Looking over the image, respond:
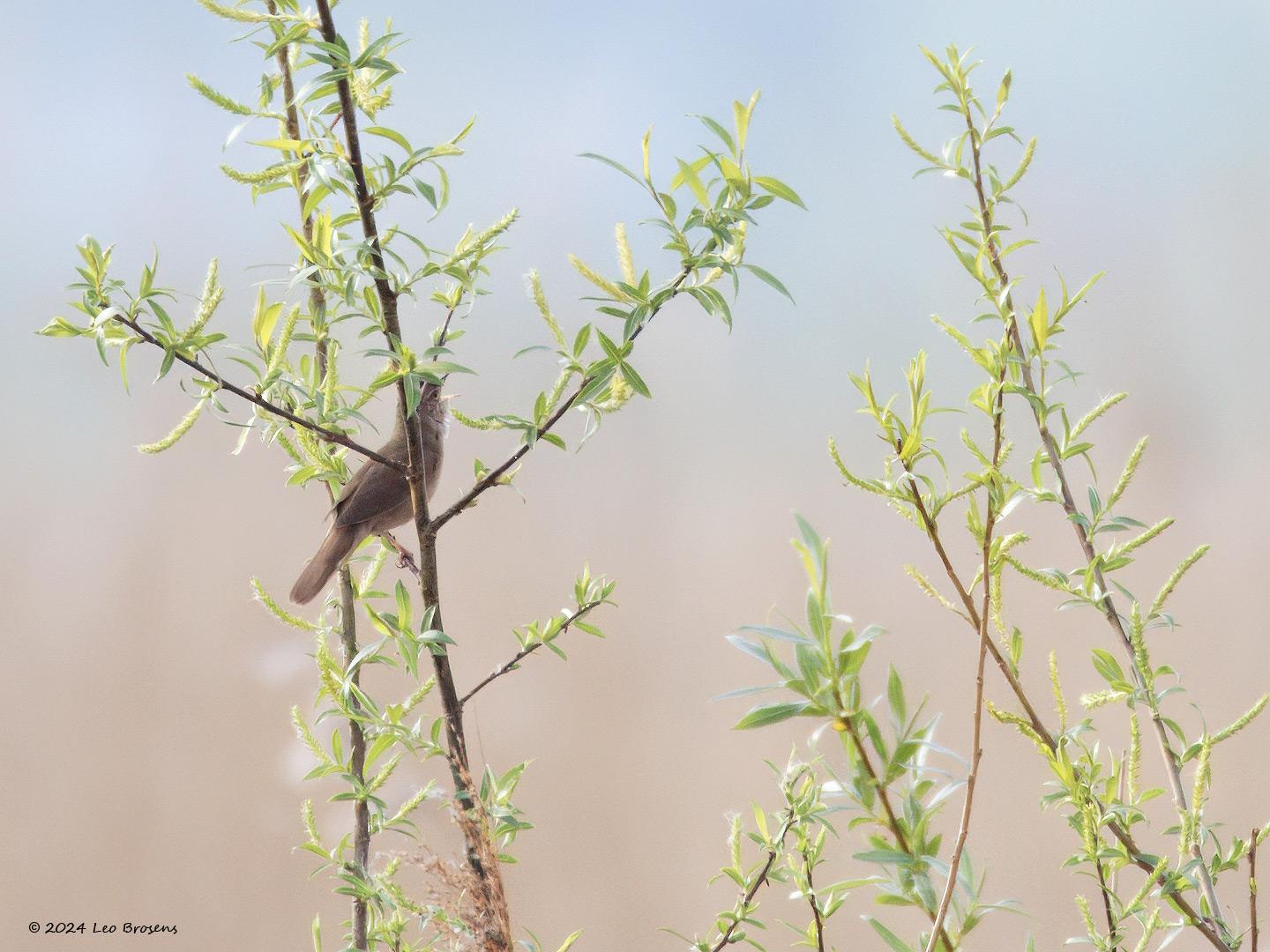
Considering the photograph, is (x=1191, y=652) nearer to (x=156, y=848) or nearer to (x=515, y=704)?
(x=515, y=704)

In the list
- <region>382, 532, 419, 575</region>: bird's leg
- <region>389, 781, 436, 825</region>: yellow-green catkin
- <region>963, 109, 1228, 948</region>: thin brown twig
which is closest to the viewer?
<region>963, 109, 1228, 948</region>: thin brown twig

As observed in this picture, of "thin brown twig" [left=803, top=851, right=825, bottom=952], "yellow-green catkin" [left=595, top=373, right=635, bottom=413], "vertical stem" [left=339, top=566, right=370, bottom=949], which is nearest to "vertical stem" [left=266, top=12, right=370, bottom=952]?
"vertical stem" [left=339, top=566, right=370, bottom=949]

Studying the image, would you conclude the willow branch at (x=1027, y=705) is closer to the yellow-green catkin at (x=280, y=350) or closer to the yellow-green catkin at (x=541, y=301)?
the yellow-green catkin at (x=541, y=301)

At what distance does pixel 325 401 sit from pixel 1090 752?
0.54 metres

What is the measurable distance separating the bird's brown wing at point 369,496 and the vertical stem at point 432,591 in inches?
17.4

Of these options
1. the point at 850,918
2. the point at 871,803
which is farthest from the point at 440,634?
the point at 850,918

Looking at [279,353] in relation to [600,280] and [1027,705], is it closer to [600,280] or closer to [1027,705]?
[600,280]

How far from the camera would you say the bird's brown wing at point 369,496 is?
1.09 m

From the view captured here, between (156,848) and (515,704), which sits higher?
(515,704)

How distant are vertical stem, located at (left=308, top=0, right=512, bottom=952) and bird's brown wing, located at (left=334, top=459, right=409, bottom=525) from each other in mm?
443

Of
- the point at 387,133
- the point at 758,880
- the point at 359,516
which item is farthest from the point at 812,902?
the point at 359,516

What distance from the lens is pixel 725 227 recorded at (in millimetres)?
574

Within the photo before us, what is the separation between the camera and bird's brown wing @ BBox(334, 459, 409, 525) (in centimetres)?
109

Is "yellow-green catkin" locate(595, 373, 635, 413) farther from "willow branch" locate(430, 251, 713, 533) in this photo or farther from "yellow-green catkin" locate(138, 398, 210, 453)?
"yellow-green catkin" locate(138, 398, 210, 453)
